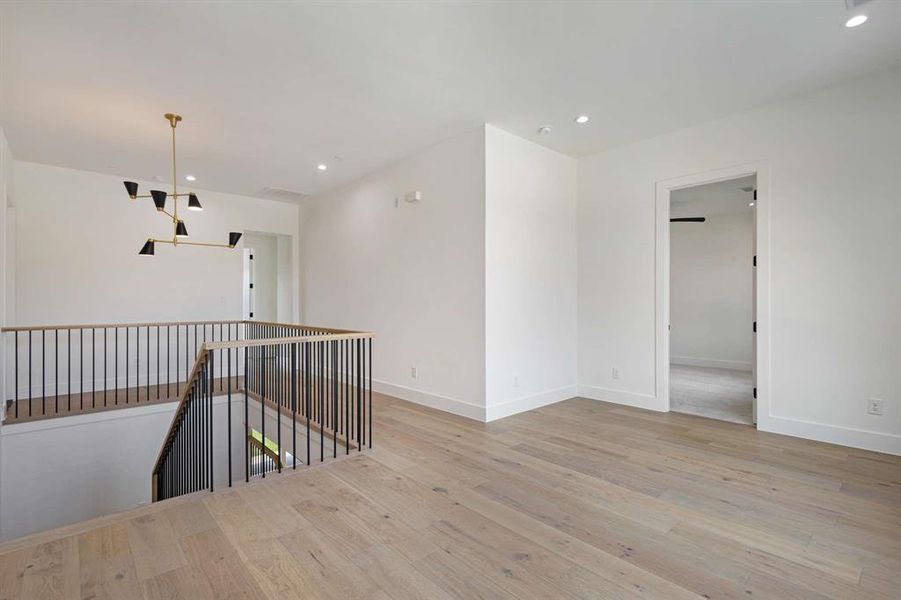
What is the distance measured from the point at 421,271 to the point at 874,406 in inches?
172

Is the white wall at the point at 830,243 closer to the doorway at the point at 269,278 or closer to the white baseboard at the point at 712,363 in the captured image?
the white baseboard at the point at 712,363

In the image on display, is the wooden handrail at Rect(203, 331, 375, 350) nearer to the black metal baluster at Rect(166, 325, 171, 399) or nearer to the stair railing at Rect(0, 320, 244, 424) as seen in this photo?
the stair railing at Rect(0, 320, 244, 424)

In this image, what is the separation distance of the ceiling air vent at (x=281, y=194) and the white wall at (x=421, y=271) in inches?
32.6

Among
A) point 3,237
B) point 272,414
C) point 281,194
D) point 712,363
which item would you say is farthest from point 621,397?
point 3,237

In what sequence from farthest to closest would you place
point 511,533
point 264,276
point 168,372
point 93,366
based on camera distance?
point 264,276
point 168,372
point 93,366
point 511,533

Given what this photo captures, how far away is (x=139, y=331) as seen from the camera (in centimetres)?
623

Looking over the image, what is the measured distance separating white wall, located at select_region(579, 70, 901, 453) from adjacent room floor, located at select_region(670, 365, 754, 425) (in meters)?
0.74

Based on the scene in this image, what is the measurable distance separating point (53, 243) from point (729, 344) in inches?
435

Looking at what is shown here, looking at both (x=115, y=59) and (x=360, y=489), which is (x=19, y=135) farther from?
(x=360, y=489)

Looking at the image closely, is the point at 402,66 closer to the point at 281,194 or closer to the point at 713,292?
the point at 281,194

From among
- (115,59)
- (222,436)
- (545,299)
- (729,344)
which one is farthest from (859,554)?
(729,344)

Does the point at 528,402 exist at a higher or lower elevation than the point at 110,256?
lower

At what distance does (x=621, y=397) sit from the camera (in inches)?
200

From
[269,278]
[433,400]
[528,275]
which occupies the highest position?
[269,278]
